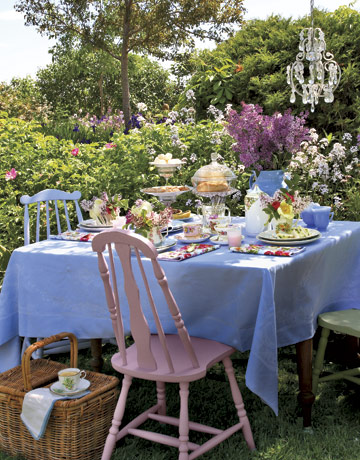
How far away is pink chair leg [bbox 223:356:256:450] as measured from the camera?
236cm

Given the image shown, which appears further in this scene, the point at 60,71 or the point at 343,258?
the point at 60,71

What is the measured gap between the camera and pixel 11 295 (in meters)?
2.85

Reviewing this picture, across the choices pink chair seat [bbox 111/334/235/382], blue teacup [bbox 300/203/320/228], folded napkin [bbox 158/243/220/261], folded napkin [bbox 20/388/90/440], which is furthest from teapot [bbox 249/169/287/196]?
folded napkin [bbox 20/388/90/440]

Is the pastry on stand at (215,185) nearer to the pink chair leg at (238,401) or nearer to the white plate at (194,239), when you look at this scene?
the white plate at (194,239)

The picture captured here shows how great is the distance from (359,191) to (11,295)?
300 centimetres

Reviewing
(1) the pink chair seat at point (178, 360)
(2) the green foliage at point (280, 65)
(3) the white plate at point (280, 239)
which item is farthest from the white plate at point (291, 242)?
(2) the green foliage at point (280, 65)

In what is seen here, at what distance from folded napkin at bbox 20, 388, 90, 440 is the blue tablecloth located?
0.38m

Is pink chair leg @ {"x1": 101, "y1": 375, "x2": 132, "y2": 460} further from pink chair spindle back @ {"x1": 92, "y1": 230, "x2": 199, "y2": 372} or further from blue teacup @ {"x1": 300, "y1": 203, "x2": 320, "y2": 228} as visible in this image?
blue teacup @ {"x1": 300, "y1": 203, "x2": 320, "y2": 228}

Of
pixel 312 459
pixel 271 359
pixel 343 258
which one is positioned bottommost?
pixel 312 459

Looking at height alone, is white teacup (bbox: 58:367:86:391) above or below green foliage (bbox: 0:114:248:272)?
below

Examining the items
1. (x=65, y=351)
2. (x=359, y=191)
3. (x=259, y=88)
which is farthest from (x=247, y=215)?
(x=259, y=88)

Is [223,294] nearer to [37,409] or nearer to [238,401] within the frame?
[238,401]

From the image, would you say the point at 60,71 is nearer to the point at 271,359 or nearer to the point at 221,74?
the point at 221,74

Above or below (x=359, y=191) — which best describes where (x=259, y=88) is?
above
